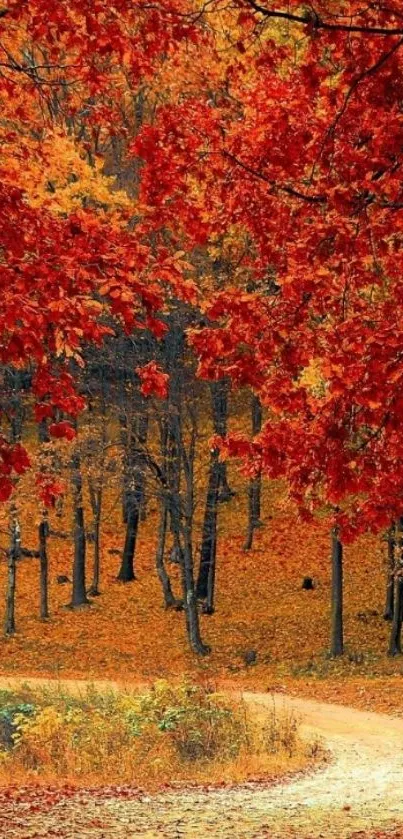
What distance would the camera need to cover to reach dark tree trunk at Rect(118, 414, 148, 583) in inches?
1117

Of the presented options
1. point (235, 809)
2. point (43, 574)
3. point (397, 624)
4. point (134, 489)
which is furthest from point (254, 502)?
point (235, 809)

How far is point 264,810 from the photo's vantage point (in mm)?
11484

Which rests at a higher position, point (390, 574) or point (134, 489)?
point (134, 489)

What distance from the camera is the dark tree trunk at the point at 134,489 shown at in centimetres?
2838

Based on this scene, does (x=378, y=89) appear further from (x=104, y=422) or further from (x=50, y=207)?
(x=104, y=422)

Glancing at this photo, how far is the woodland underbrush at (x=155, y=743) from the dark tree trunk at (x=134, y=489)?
11141mm

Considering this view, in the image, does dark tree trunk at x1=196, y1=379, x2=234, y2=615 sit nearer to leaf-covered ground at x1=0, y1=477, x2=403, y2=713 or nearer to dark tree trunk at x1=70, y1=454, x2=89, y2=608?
leaf-covered ground at x1=0, y1=477, x2=403, y2=713

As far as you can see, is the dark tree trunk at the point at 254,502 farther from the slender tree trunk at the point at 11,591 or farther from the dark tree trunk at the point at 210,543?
the slender tree trunk at the point at 11,591

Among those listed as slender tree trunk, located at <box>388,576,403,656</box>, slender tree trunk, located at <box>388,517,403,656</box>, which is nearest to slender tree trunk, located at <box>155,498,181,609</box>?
slender tree trunk, located at <box>388,517,403,656</box>

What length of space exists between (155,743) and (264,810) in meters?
3.94

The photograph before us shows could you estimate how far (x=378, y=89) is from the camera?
324 inches

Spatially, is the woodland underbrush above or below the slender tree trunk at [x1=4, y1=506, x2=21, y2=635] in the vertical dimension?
below

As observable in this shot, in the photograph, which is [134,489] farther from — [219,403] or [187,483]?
[219,403]

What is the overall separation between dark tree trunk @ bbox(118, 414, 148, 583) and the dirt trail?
13.2 metres
